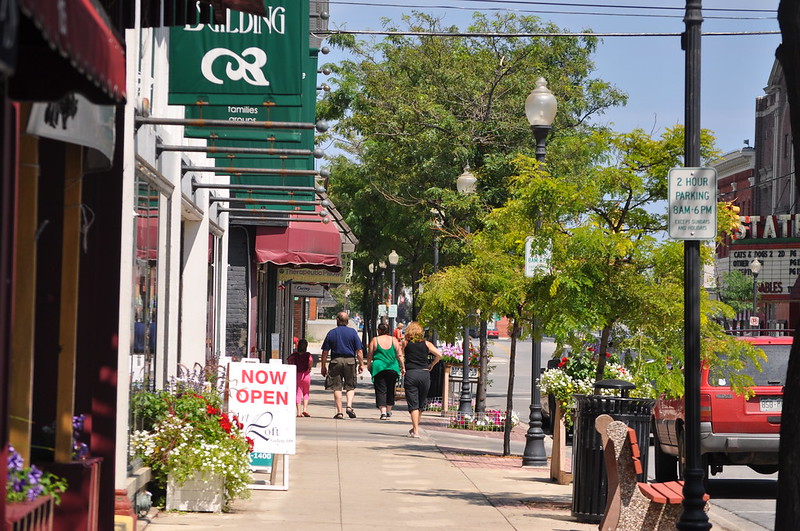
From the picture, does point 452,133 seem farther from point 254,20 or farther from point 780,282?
point 780,282

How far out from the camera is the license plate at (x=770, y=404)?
14625 millimetres

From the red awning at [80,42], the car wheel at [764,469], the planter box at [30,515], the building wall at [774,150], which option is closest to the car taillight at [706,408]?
the car wheel at [764,469]

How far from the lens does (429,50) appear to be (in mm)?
27047

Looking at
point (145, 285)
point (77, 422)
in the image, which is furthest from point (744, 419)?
point (77, 422)

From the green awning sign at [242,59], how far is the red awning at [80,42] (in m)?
6.05

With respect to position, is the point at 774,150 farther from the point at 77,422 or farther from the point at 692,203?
the point at 77,422

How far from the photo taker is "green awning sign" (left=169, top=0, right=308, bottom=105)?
10.8m

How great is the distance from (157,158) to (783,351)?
7971 millimetres

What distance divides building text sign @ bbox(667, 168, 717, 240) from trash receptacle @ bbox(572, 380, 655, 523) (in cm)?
218

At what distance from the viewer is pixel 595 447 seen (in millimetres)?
11242

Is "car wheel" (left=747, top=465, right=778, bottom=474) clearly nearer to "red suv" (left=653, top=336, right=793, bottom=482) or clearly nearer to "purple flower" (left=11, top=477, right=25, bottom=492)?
"red suv" (left=653, top=336, right=793, bottom=482)

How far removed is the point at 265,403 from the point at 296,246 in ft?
33.4

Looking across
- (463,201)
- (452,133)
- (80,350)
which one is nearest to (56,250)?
(80,350)

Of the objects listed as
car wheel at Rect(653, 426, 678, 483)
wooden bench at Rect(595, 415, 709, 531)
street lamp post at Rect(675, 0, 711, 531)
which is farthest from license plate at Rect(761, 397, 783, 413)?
street lamp post at Rect(675, 0, 711, 531)
